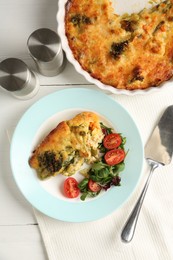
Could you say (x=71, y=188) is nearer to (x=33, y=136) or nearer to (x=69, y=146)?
(x=69, y=146)

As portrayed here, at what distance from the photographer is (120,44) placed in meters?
2.10

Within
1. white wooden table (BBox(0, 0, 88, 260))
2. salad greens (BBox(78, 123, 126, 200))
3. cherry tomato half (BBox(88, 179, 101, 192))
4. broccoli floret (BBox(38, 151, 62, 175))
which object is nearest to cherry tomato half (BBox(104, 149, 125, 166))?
salad greens (BBox(78, 123, 126, 200))

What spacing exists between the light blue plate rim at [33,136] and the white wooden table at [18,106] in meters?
0.12

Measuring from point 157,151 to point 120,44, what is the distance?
641mm

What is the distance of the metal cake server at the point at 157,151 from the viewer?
2180 millimetres

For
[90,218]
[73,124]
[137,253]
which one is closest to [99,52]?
[73,124]

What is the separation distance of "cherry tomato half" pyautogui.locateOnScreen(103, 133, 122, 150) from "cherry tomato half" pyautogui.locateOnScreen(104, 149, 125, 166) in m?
0.03

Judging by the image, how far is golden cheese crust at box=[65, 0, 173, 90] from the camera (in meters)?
2.10

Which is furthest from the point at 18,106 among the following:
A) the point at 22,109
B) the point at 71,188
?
the point at 71,188

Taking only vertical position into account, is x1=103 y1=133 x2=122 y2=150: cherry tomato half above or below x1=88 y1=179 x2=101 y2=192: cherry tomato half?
above

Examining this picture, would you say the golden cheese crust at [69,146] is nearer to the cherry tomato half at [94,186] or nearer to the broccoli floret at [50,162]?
the broccoli floret at [50,162]

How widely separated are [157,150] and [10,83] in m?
0.91

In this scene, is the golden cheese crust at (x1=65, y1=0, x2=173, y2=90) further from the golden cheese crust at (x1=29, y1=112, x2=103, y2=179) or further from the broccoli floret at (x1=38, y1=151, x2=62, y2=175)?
the broccoli floret at (x1=38, y1=151, x2=62, y2=175)

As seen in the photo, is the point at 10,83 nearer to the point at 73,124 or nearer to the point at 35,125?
the point at 35,125
